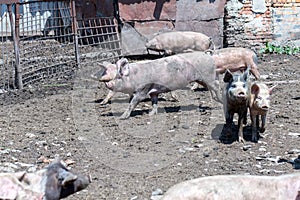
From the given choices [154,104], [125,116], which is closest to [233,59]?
[154,104]

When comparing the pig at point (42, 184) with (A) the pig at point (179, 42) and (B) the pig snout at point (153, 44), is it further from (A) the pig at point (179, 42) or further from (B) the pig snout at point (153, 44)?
(B) the pig snout at point (153, 44)

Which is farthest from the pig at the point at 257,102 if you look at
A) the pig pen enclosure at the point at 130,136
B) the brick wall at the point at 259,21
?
the brick wall at the point at 259,21

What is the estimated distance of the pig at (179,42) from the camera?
1083cm

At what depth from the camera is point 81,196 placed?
4766mm

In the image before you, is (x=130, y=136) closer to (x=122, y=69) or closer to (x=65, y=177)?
(x=122, y=69)

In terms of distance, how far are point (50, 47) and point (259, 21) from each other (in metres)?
3.83

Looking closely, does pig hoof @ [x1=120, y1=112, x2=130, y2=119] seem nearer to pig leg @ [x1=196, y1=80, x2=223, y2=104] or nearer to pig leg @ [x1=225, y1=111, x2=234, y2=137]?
pig leg @ [x1=196, y1=80, x2=223, y2=104]

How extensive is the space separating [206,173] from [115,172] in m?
0.74

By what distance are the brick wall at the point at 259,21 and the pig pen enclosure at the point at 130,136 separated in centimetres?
209

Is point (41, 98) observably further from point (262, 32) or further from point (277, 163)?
point (262, 32)

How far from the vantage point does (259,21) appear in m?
11.7

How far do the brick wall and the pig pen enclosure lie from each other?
6.85 feet

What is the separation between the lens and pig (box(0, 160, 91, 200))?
11.2 ft

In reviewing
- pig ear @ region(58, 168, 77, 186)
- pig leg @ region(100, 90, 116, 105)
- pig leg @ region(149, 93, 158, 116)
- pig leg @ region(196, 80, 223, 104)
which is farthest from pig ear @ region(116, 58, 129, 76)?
pig ear @ region(58, 168, 77, 186)
